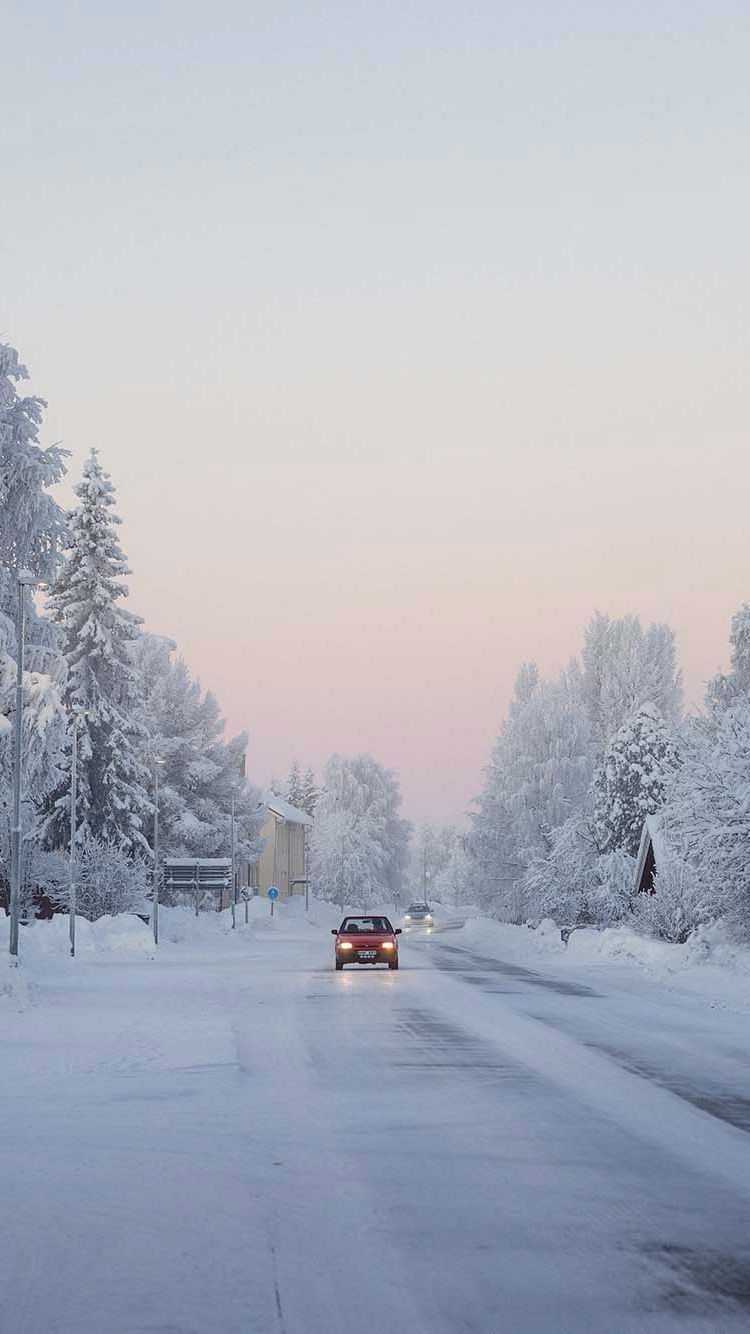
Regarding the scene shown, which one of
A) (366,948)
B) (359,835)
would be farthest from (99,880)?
(359,835)

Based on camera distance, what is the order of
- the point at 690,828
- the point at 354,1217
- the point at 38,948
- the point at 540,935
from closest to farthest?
1. the point at 354,1217
2. the point at 690,828
3. the point at 38,948
4. the point at 540,935

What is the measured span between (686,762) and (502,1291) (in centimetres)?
3054

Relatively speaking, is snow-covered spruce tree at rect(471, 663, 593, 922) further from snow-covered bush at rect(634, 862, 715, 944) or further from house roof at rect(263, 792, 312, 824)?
house roof at rect(263, 792, 312, 824)

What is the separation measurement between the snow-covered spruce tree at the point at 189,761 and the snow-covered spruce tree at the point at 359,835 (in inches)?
1715

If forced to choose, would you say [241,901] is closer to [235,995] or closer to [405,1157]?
[235,995]

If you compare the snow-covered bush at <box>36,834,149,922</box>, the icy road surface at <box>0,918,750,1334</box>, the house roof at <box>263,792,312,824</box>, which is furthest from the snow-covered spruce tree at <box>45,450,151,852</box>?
the house roof at <box>263,792,312,824</box>

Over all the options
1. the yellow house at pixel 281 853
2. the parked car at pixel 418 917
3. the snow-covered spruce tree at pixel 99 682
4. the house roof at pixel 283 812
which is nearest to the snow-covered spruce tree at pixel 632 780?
the snow-covered spruce tree at pixel 99 682

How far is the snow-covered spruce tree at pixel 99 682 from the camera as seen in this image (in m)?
59.6

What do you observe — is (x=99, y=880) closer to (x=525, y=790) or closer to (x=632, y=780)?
(x=632, y=780)

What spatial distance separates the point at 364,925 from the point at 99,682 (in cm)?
2533

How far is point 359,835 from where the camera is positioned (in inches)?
5266

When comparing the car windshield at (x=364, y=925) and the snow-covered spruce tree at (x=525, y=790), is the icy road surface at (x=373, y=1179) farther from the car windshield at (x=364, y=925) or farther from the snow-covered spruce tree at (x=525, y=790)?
the snow-covered spruce tree at (x=525, y=790)

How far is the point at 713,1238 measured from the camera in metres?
7.61

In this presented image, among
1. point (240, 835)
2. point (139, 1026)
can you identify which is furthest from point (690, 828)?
→ point (240, 835)
